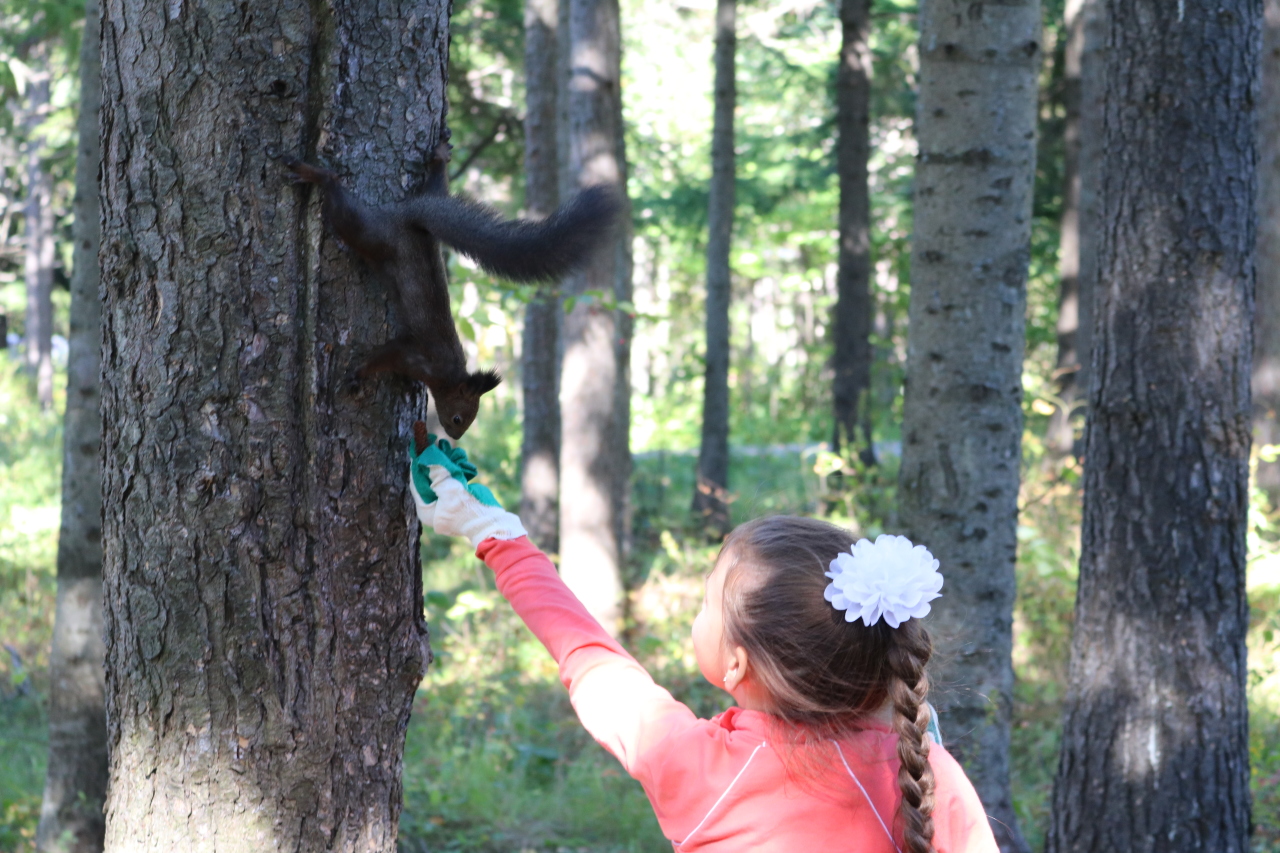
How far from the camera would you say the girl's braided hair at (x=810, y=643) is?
1.55m

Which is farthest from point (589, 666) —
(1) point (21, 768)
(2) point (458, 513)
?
(1) point (21, 768)

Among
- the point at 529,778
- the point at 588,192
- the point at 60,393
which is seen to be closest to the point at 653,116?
the point at 60,393

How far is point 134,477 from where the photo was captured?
1709 mm

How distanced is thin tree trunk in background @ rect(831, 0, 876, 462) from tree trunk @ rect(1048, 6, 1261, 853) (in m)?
6.50

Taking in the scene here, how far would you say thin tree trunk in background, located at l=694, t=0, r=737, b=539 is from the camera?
10.3m

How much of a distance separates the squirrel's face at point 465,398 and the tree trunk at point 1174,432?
2543 mm

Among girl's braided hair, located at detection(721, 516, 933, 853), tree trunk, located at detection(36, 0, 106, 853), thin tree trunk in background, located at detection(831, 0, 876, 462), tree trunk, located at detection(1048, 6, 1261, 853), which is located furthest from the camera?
Answer: thin tree trunk in background, located at detection(831, 0, 876, 462)

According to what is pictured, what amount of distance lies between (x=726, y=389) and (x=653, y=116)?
14.5m

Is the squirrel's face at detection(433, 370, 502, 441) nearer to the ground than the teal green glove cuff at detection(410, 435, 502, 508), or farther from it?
farther from it

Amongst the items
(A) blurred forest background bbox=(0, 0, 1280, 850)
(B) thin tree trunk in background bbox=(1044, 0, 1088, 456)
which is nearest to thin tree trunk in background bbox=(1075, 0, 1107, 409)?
(B) thin tree trunk in background bbox=(1044, 0, 1088, 456)

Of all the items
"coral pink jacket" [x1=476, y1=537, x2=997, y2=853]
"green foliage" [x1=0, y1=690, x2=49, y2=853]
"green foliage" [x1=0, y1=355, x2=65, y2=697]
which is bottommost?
"green foliage" [x1=0, y1=690, x2=49, y2=853]

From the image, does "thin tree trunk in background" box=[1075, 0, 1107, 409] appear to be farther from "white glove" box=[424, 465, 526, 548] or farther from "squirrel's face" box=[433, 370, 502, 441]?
"white glove" box=[424, 465, 526, 548]

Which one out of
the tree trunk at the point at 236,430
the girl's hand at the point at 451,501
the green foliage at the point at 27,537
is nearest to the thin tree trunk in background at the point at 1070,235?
the green foliage at the point at 27,537

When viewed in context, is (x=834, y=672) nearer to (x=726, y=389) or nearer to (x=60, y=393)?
(x=726, y=389)
